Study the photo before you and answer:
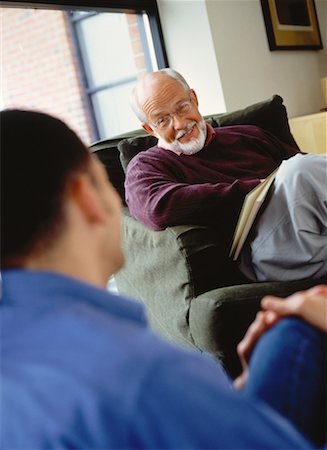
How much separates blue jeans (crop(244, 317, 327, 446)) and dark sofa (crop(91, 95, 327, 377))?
606 mm

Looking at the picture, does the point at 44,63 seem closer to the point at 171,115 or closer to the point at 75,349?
the point at 171,115

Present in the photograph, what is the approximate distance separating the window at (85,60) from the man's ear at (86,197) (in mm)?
2265

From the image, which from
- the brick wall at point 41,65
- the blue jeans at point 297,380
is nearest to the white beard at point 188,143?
the brick wall at point 41,65

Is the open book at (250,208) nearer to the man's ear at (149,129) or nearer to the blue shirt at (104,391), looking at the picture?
the man's ear at (149,129)

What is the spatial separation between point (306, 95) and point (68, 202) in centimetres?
352

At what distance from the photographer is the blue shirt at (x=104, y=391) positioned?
443 mm

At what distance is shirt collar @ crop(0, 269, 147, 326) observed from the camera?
521 mm

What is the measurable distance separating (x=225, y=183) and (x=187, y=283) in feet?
1.24

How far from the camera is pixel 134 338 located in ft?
1.58

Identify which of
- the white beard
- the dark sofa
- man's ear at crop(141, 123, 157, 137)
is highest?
man's ear at crop(141, 123, 157, 137)

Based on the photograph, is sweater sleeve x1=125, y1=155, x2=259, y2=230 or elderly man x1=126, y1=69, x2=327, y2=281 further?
sweater sleeve x1=125, y1=155, x2=259, y2=230

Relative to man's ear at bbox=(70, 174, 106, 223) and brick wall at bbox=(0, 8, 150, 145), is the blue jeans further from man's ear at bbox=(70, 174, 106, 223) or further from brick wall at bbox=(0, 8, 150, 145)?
brick wall at bbox=(0, 8, 150, 145)

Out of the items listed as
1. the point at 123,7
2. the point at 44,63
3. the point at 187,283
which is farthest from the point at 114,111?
the point at 187,283

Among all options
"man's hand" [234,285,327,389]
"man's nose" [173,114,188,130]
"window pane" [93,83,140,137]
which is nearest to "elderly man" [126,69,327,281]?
"man's nose" [173,114,188,130]
